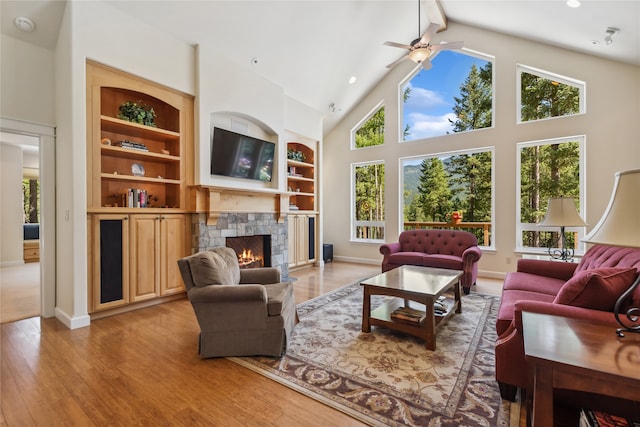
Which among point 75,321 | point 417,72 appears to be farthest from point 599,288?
point 417,72

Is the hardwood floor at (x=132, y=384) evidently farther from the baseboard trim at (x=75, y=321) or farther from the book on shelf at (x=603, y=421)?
the book on shelf at (x=603, y=421)

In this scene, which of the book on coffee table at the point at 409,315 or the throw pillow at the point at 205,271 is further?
the book on coffee table at the point at 409,315

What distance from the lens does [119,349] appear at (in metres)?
2.58

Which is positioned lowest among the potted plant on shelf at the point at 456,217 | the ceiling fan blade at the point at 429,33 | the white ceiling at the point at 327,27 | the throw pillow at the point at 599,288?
the throw pillow at the point at 599,288

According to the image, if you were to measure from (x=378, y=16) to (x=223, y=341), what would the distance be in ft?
17.9

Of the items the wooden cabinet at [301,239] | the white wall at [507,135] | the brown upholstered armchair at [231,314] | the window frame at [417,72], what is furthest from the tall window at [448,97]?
the brown upholstered armchair at [231,314]

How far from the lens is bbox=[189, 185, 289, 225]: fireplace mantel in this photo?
4156 mm

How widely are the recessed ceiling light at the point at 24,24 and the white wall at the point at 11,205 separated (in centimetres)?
503

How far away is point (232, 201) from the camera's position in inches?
181

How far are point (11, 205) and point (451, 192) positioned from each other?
9591 mm

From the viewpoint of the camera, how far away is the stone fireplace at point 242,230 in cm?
416

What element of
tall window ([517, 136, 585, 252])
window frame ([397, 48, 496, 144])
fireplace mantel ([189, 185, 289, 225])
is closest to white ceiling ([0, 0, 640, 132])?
window frame ([397, 48, 496, 144])

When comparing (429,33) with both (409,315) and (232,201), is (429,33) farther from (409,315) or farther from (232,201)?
(232,201)

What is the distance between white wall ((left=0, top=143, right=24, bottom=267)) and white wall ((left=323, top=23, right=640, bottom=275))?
7.20 meters
